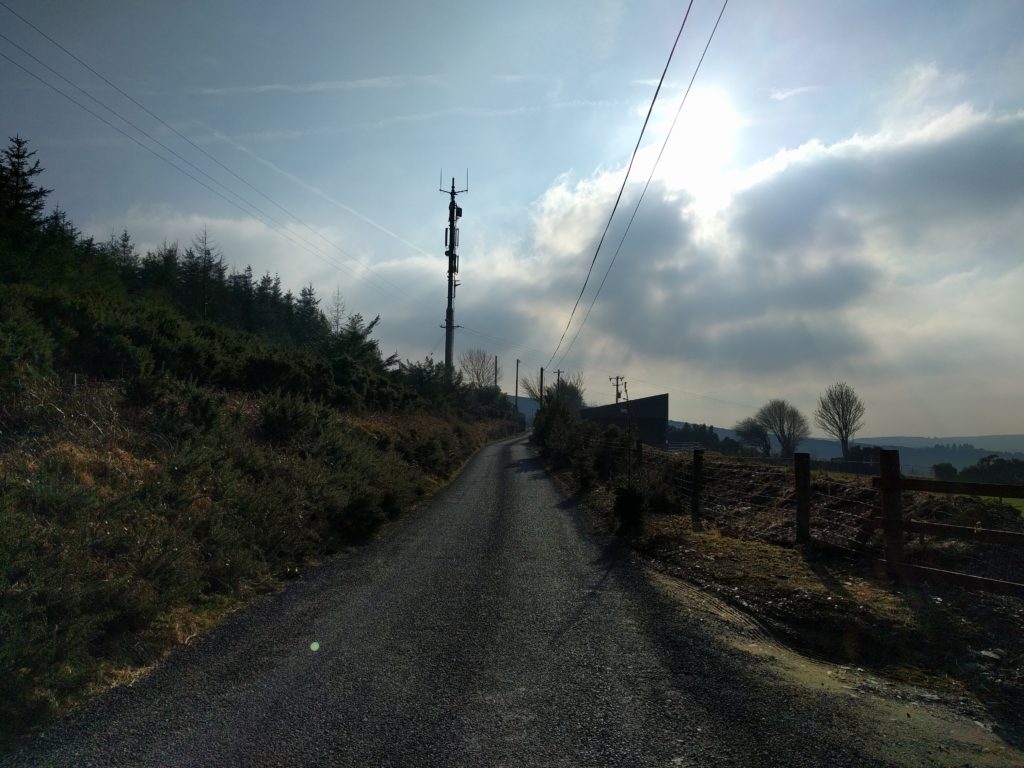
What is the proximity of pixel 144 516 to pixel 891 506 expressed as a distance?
8932 mm

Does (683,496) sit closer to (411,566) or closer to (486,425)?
(411,566)

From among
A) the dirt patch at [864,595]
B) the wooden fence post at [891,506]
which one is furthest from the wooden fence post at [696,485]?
the wooden fence post at [891,506]

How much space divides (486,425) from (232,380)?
4968cm

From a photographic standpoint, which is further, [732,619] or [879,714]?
[732,619]

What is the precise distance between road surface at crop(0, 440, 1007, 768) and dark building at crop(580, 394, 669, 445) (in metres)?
33.5

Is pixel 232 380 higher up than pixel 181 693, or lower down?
higher up

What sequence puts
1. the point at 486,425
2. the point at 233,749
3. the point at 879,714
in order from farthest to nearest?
the point at 486,425 < the point at 879,714 < the point at 233,749

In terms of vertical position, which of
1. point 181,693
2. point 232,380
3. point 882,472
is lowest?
point 181,693

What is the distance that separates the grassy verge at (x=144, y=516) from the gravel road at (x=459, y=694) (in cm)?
48

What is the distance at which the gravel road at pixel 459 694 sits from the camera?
3881 millimetres

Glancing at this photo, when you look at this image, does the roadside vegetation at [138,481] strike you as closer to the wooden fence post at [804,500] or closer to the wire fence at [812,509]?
the wire fence at [812,509]

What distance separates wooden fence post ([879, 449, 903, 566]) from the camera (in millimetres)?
7754

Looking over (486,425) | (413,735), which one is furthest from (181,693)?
(486,425)

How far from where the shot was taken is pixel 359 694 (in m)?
4.76
